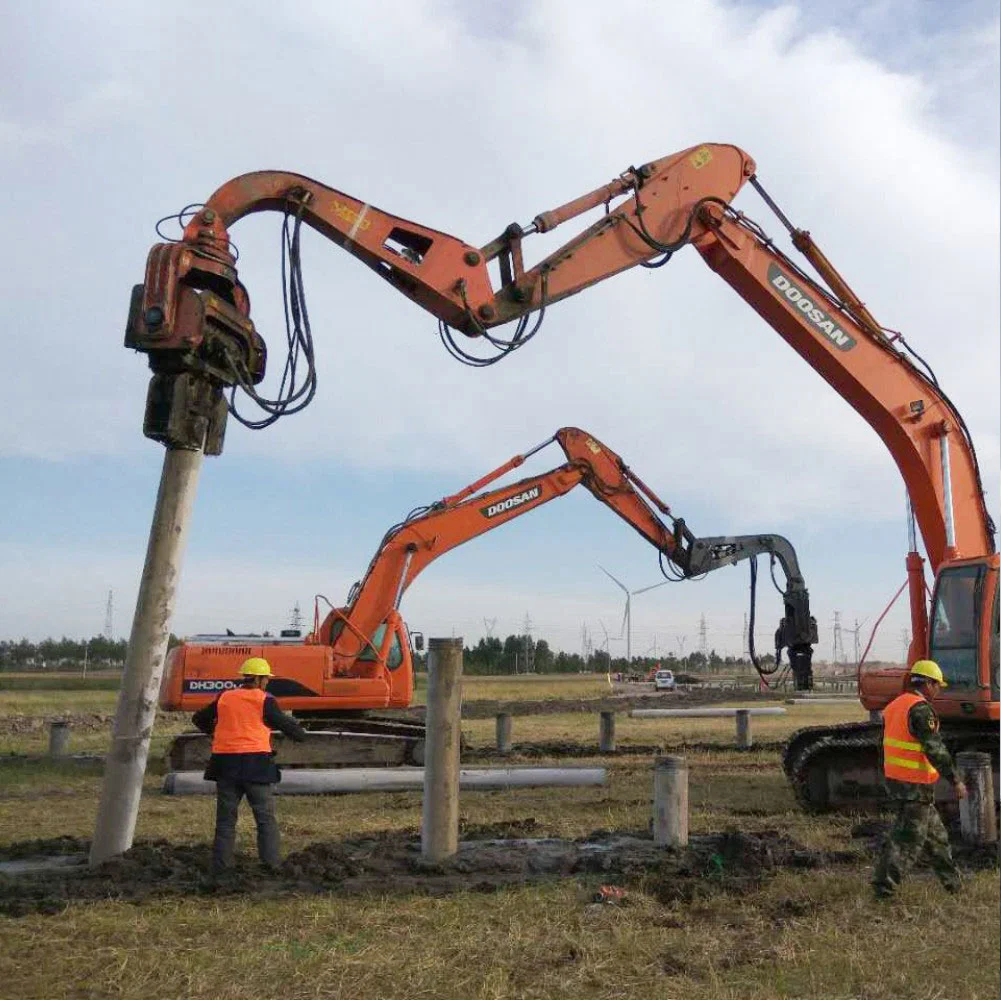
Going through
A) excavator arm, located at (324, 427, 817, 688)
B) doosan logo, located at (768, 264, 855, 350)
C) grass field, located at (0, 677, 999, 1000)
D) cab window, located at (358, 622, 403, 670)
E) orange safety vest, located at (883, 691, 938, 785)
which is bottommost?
grass field, located at (0, 677, 999, 1000)

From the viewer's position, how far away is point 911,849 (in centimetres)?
754

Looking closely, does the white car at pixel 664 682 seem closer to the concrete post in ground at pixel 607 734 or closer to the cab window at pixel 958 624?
the concrete post in ground at pixel 607 734

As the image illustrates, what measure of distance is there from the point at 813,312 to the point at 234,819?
776 centimetres

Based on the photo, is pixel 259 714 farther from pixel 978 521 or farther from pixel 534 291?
pixel 978 521

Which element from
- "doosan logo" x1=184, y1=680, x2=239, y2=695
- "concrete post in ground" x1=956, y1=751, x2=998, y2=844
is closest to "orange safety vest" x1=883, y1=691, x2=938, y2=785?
"concrete post in ground" x1=956, y1=751, x2=998, y2=844

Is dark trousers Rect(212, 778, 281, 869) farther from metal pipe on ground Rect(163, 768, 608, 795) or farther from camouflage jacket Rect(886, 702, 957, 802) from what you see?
camouflage jacket Rect(886, 702, 957, 802)

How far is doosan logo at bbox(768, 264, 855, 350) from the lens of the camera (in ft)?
37.5

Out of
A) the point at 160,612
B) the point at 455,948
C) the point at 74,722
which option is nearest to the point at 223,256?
the point at 160,612

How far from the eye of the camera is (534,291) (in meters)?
10.6

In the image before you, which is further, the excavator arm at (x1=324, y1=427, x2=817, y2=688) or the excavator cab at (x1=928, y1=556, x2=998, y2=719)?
the excavator arm at (x1=324, y1=427, x2=817, y2=688)

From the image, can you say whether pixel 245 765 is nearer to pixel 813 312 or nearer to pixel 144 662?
pixel 144 662

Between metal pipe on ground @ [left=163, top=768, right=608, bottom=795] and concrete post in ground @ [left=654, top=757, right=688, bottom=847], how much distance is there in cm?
410

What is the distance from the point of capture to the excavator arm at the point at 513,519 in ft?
50.6

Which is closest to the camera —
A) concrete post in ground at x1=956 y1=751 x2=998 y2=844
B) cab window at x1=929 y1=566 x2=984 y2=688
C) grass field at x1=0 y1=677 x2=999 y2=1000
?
grass field at x1=0 y1=677 x2=999 y2=1000
